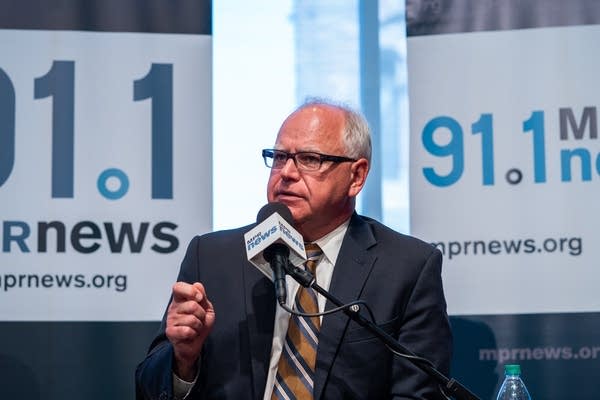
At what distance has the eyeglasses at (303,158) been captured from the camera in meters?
2.54

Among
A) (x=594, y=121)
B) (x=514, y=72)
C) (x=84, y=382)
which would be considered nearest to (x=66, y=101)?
(x=84, y=382)

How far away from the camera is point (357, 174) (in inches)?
106

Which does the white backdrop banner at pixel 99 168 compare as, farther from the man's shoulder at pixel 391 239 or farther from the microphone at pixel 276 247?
the microphone at pixel 276 247

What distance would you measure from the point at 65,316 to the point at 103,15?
1.28m

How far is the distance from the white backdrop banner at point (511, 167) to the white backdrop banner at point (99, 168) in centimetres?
97

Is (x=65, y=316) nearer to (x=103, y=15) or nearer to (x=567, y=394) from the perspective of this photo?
(x=103, y=15)

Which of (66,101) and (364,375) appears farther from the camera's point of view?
(66,101)

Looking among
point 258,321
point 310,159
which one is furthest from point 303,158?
point 258,321

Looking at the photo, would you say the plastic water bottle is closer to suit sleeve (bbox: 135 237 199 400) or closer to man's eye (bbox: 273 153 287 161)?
man's eye (bbox: 273 153 287 161)

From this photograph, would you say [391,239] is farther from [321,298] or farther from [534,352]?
[534,352]

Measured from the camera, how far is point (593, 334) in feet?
11.4

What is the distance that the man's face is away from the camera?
253cm

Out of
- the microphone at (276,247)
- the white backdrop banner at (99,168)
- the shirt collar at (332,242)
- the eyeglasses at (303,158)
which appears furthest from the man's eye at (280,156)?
the white backdrop banner at (99,168)

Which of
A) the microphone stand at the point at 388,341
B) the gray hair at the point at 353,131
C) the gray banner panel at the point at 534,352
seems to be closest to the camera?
the microphone stand at the point at 388,341
